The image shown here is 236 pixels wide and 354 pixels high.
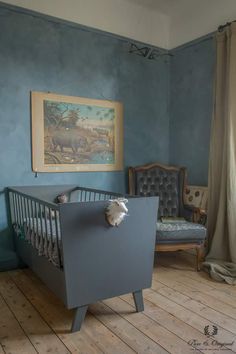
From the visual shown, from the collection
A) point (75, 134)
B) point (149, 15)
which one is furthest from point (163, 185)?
point (149, 15)

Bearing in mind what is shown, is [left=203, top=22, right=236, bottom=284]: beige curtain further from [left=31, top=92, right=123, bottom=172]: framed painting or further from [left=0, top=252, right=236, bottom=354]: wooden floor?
A: [left=31, top=92, right=123, bottom=172]: framed painting

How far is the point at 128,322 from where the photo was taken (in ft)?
6.66

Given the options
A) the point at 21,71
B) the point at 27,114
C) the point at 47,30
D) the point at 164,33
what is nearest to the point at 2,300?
the point at 27,114

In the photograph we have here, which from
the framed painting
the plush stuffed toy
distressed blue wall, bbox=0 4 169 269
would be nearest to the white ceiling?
distressed blue wall, bbox=0 4 169 269

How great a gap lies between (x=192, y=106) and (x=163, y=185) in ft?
3.26

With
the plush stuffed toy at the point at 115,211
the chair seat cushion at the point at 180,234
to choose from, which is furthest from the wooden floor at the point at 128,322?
the plush stuffed toy at the point at 115,211

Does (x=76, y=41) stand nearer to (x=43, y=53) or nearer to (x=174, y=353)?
(x=43, y=53)

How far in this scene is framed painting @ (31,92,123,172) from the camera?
309cm

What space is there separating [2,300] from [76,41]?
2587mm

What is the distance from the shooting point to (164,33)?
154 inches

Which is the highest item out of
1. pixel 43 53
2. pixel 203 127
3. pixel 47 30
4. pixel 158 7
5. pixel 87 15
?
pixel 158 7

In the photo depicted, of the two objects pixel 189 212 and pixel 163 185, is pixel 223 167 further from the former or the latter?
pixel 163 185

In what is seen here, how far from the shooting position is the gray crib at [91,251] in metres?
1.84

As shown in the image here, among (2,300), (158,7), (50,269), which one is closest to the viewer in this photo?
(50,269)
